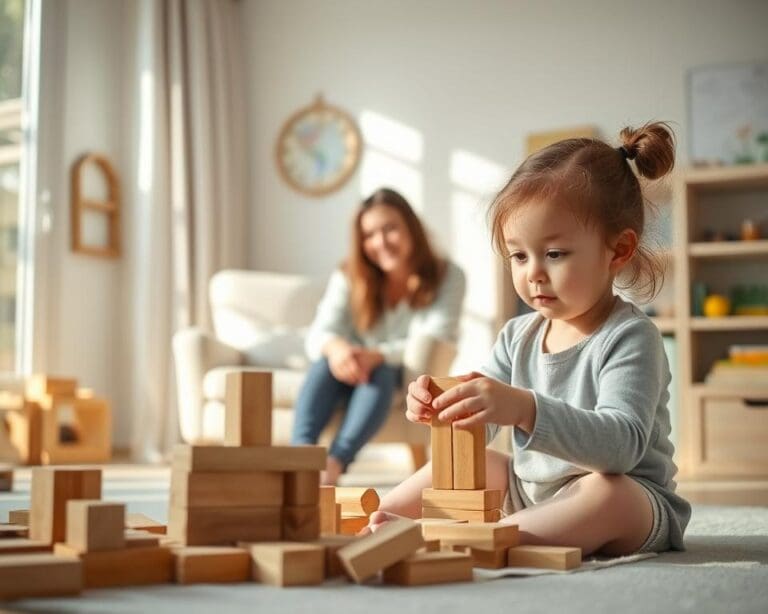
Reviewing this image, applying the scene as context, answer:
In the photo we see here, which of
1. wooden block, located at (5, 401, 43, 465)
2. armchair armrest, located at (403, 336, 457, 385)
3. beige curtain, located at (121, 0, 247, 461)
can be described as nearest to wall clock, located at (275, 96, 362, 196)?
beige curtain, located at (121, 0, 247, 461)

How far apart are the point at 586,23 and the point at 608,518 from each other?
11.7 feet

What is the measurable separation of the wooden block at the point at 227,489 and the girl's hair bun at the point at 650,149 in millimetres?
720

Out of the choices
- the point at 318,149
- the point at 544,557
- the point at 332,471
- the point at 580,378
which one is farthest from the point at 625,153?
the point at 318,149

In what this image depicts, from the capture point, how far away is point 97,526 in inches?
38.9

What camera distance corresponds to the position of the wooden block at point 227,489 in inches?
40.9

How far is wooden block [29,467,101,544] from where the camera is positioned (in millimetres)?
1084

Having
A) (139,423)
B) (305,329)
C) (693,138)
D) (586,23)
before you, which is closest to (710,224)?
(693,138)

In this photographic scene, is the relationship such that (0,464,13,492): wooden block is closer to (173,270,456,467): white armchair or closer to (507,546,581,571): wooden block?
(173,270,456,467): white armchair

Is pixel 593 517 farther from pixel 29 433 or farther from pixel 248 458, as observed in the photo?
pixel 29 433

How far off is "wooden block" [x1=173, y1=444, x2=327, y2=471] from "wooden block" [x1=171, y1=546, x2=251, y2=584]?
8 centimetres

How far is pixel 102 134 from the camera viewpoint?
4.71 m

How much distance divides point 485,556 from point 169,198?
3.77 metres

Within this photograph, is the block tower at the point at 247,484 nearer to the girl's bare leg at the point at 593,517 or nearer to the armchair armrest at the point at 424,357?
the girl's bare leg at the point at 593,517

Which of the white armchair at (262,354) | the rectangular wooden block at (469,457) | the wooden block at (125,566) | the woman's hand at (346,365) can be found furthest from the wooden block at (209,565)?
the woman's hand at (346,365)
